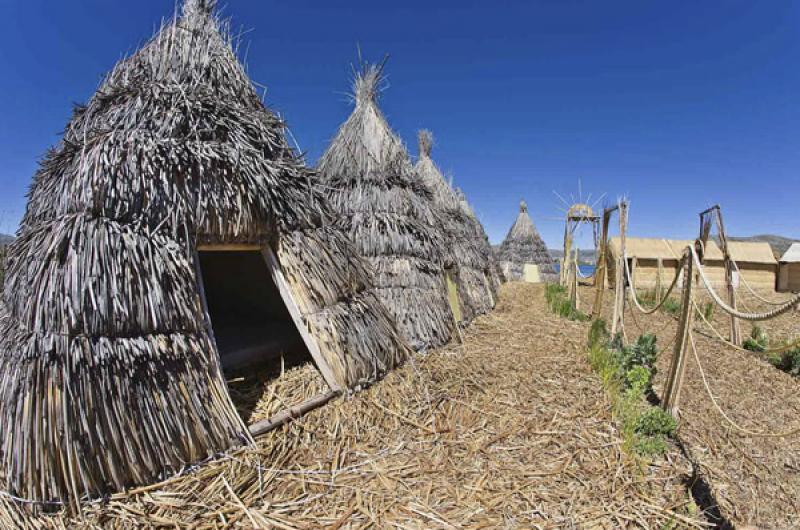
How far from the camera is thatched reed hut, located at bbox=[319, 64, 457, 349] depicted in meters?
5.52

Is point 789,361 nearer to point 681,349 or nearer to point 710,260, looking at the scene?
point 681,349

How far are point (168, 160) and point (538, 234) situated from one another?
21.9m

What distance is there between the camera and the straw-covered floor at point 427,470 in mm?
2525

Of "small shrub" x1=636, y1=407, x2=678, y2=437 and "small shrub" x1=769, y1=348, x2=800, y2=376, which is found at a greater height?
"small shrub" x1=769, y1=348, x2=800, y2=376

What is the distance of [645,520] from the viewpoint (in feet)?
8.43

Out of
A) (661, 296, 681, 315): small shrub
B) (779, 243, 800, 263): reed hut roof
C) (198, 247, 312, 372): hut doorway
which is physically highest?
(779, 243, 800, 263): reed hut roof

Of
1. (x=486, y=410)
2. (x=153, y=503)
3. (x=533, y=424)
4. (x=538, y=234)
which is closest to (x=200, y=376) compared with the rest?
(x=153, y=503)

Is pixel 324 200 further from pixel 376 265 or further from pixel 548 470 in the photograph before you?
pixel 548 470

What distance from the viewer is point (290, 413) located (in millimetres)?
3314

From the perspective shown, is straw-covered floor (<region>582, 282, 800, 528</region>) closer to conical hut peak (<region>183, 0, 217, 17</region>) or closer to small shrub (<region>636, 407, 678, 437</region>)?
small shrub (<region>636, 407, 678, 437</region>)

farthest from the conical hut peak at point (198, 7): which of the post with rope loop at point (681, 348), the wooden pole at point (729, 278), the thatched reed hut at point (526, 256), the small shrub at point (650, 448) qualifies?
the thatched reed hut at point (526, 256)

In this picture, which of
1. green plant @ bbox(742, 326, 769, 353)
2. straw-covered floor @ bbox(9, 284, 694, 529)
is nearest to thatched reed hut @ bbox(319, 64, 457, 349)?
straw-covered floor @ bbox(9, 284, 694, 529)

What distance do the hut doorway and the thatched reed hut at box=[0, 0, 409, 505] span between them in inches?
20.3

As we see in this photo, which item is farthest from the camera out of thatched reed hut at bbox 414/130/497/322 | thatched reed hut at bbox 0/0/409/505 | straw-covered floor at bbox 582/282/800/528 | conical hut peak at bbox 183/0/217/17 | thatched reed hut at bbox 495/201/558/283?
thatched reed hut at bbox 495/201/558/283
